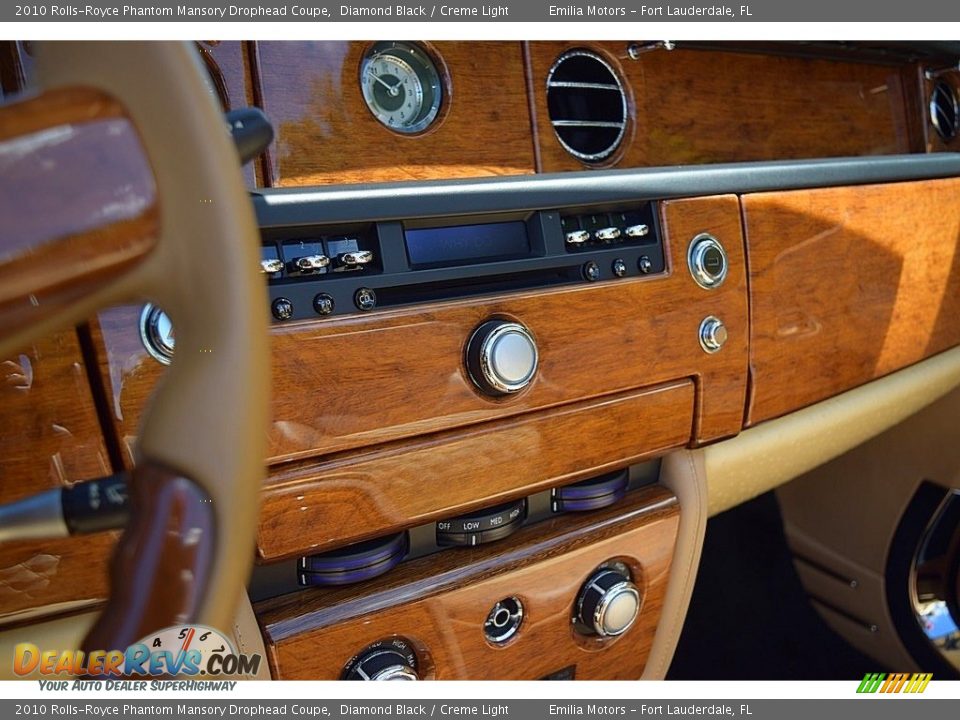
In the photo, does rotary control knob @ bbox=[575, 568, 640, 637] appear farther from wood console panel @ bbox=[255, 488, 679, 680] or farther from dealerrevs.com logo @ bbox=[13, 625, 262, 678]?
dealerrevs.com logo @ bbox=[13, 625, 262, 678]

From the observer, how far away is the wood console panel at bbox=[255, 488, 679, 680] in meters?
0.80

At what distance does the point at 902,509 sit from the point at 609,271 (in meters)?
1.07

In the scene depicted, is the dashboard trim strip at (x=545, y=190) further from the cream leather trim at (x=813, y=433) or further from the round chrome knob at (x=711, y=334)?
the cream leather trim at (x=813, y=433)

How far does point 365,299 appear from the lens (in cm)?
74

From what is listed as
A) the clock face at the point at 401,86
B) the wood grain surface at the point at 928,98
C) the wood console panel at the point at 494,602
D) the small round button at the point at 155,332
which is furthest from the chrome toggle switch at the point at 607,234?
the wood grain surface at the point at 928,98

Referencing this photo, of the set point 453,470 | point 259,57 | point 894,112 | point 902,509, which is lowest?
point 902,509

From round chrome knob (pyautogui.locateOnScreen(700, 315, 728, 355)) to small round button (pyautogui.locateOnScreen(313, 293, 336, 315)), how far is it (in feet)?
1.56

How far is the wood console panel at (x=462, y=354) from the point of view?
70 cm

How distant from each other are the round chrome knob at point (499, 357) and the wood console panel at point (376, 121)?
0.73ft

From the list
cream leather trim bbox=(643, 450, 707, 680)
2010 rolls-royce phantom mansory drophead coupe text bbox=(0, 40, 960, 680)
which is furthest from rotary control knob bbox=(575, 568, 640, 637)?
cream leather trim bbox=(643, 450, 707, 680)

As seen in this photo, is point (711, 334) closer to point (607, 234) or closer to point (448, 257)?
point (607, 234)

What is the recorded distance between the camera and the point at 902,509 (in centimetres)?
159
